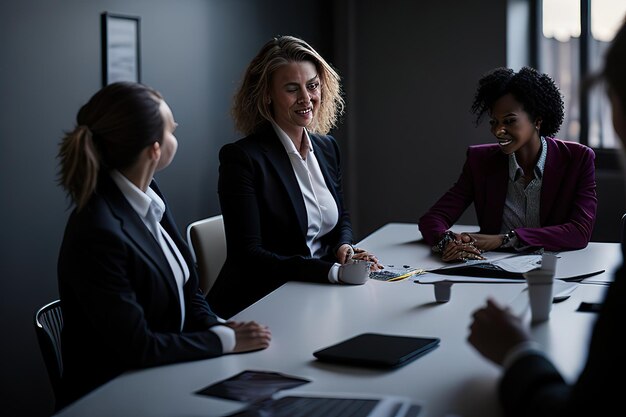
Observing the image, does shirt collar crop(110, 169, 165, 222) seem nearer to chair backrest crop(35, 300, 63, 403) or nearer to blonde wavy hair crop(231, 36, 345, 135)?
chair backrest crop(35, 300, 63, 403)

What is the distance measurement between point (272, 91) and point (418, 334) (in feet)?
4.60

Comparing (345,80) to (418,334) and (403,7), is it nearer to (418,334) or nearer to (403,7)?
(403,7)

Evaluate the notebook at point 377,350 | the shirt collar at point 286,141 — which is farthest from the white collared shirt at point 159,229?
the shirt collar at point 286,141

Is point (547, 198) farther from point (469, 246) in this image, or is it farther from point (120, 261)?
point (120, 261)

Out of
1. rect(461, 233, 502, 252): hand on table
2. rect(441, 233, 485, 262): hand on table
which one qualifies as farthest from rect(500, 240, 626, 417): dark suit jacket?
rect(461, 233, 502, 252): hand on table

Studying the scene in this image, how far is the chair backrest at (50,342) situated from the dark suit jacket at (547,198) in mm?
Result: 1479

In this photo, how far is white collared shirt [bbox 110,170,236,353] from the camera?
1.89 metres

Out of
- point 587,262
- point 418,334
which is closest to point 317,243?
point 587,262

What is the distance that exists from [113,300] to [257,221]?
1140mm

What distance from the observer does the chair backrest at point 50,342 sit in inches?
79.7

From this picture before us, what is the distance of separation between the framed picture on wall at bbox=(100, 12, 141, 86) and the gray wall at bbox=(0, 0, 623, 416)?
0.04 m

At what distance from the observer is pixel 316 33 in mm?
5211

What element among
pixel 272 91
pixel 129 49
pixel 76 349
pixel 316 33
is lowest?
pixel 76 349

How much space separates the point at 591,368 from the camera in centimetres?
116
